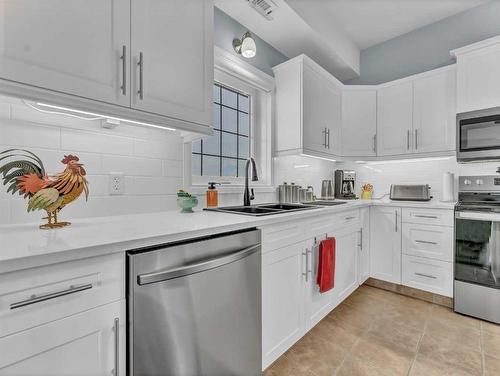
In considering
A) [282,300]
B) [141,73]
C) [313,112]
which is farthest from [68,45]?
[313,112]

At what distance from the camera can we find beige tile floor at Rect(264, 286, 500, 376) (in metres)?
1.57

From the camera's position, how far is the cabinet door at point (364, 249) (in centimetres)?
260

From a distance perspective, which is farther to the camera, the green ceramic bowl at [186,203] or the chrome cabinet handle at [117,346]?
the green ceramic bowl at [186,203]

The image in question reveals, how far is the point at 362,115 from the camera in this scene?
3.13 metres

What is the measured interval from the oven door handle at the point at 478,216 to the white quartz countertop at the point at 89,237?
184cm

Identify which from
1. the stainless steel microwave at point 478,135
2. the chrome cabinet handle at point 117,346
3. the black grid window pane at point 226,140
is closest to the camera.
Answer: the chrome cabinet handle at point 117,346

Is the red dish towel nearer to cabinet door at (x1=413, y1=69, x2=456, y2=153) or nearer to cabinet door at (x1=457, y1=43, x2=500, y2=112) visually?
cabinet door at (x1=413, y1=69, x2=456, y2=153)

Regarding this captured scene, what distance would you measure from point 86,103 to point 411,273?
2.95 m

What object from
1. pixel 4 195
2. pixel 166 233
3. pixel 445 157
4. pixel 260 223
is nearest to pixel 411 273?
pixel 445 157

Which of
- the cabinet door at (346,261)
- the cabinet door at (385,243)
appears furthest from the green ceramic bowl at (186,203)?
the cabinet door at (385,243)

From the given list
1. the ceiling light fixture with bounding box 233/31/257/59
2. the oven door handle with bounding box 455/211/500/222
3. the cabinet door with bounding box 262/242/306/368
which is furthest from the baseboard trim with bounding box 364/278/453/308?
the ceiling light fixture with bounding box 233/31/257/59

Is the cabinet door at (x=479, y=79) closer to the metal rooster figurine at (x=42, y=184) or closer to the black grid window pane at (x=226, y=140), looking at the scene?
the black grid window pane at (x=226, y=140)

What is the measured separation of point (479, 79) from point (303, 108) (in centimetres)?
164

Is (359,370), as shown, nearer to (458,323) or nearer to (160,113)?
(458,323)
